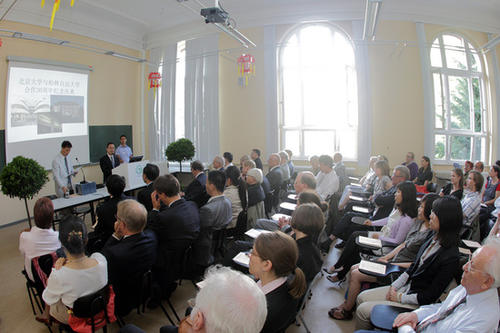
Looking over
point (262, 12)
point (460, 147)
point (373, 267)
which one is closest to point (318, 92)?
point (262, 12)

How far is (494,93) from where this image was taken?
7.59 meters

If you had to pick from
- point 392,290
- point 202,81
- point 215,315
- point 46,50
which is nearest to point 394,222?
point 392,290

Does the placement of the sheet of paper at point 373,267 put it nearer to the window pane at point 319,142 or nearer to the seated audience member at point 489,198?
the seated audience member at point 489,198

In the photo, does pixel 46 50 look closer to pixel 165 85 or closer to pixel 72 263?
pixel 165 85

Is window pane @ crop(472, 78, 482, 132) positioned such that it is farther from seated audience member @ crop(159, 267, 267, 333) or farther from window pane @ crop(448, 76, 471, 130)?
seated audience member @ crop(159, 267, 267, 333)

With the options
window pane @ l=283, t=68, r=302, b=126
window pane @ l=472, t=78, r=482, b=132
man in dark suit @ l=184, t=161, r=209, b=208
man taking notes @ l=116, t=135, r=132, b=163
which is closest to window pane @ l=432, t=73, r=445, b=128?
window pane @ l=472, t=78, r=482, b=132

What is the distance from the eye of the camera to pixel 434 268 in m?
2.06

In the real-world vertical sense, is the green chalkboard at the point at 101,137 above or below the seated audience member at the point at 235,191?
above

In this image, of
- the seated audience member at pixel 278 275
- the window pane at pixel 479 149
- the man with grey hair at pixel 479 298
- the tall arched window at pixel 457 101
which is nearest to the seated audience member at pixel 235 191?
the seated audience member at pixel 278 275

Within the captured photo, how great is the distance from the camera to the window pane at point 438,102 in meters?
7.47

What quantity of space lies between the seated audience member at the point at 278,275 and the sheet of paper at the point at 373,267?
0.88m

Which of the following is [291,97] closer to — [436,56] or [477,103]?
[436,56]

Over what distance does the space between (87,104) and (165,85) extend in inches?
92.5

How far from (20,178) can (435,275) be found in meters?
4.67
